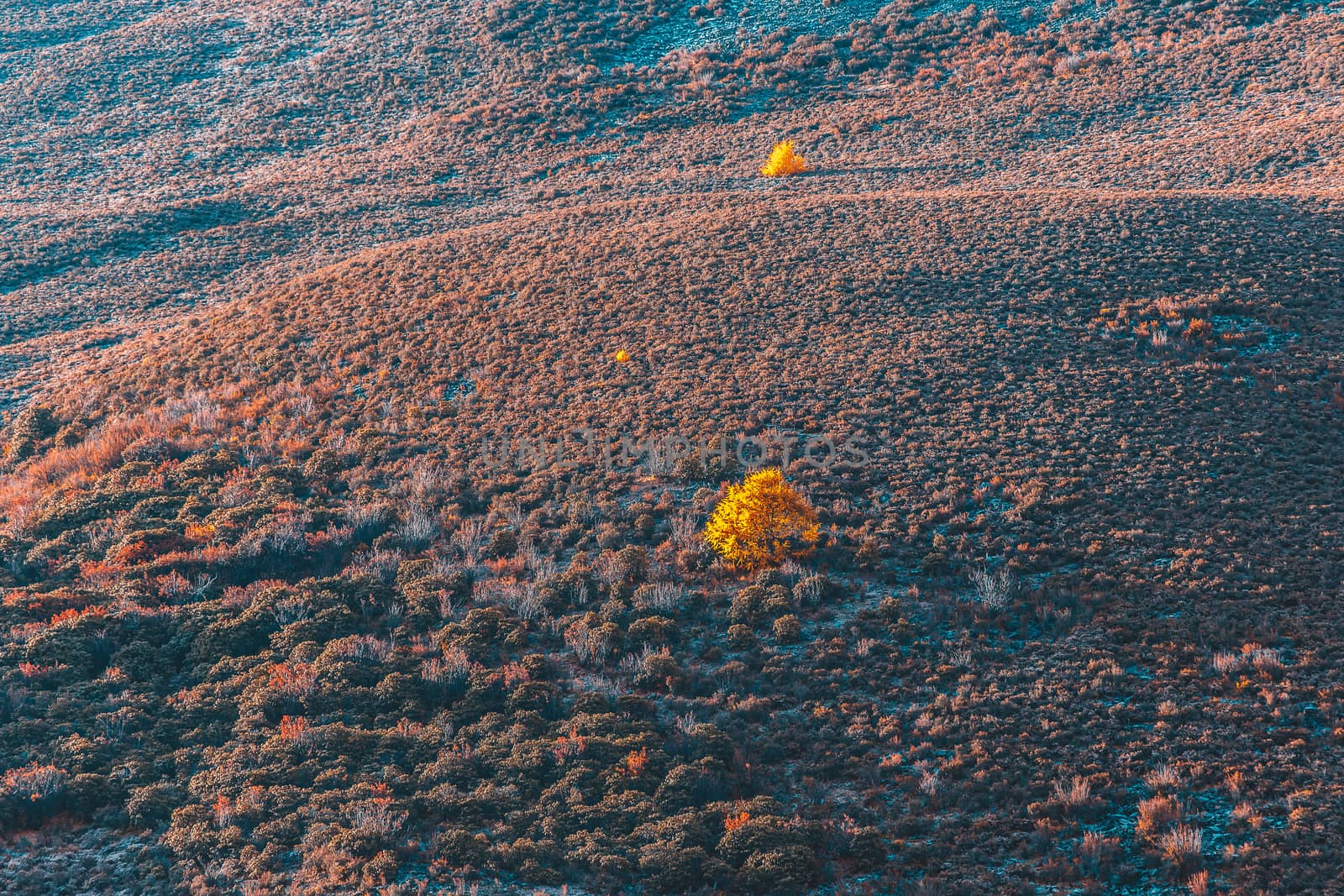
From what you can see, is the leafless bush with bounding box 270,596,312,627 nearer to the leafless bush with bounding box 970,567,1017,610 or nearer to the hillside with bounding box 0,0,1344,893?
the hillside with bounding box 0,0,1344,893

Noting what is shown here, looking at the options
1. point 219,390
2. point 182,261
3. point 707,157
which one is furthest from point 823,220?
point 182,261

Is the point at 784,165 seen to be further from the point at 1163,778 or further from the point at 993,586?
the point at 1163,778

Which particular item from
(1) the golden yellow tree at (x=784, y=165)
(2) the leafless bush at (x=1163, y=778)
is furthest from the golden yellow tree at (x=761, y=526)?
(1) the golden yellow tree at (x=784, y=165)

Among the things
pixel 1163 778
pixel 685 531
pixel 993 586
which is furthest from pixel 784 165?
pixel 1163 778

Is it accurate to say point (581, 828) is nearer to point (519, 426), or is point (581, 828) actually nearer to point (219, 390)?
point (519, 426)

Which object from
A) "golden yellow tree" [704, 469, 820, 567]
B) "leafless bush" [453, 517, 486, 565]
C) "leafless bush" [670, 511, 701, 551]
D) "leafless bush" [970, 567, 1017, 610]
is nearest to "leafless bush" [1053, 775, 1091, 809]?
"leafless bush" [970, 567, 1017, 610]
